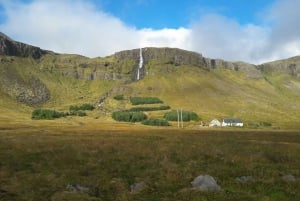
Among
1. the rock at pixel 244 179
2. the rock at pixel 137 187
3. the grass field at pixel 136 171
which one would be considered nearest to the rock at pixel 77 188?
the grass field at pixel 136 171

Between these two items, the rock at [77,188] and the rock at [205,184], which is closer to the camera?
the rock at [77,188]

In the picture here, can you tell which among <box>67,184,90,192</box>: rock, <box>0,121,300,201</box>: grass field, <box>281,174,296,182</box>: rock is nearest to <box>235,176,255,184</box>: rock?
<box>0,121,300,201</box>: grass field

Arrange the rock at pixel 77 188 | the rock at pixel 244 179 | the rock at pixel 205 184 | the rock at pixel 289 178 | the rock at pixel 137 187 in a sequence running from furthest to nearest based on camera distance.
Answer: the rock at pixel 289 178, the rock at pixel 244 179, the rock at pixel 205 184, the rock at pixel 137 187, the rock at pixel 77 188

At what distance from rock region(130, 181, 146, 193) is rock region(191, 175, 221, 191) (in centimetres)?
401

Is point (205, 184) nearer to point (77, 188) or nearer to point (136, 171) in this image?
point (136, 171)

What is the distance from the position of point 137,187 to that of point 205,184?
211 inches

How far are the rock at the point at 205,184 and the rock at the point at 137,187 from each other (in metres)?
4.01

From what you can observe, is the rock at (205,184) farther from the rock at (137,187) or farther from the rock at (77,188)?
the rock at (77,188)

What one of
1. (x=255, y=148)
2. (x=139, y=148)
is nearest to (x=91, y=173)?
(x=139, y=148)

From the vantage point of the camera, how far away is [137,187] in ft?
108

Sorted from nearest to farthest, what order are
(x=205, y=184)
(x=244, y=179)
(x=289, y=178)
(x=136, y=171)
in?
(x=205, y=184), (x=244, y=179), (x=289, y=178), (x=136, y=171)

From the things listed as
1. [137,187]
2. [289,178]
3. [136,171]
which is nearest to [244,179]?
[289,178]

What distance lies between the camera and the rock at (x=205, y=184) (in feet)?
107

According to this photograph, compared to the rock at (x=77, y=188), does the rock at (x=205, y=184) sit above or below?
above
